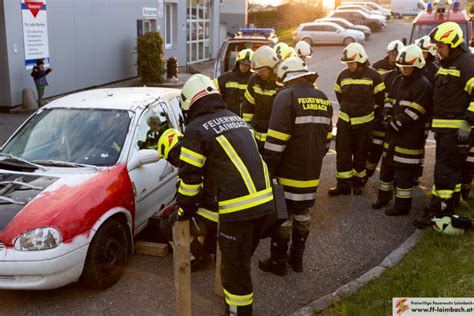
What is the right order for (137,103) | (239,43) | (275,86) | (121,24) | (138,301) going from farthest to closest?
(121,24) → (239,43) → (275,86) → (137,103) → (138,301)

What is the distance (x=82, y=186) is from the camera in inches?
173

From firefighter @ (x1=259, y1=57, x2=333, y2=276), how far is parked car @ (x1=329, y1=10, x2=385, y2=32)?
3843 cm

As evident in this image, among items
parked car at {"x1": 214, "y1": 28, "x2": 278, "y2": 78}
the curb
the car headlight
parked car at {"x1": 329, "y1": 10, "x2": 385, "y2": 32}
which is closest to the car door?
the car headlight

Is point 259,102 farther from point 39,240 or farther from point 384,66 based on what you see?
point 39,240

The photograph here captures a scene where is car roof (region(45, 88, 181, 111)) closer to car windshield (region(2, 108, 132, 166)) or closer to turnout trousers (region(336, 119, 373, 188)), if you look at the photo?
car windshield (region(2, 108, 132, 166))

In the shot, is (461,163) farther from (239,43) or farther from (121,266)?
(239,43)

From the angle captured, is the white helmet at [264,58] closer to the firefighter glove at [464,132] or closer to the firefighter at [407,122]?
the firefighter at [407,122]

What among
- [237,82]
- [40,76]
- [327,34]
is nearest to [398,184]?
[237,82]

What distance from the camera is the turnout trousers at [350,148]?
6.94m

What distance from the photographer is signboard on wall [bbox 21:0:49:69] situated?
522 inches

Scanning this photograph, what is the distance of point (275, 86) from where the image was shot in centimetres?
612

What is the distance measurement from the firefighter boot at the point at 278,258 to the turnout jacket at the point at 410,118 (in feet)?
7.29

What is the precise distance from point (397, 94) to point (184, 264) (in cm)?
399

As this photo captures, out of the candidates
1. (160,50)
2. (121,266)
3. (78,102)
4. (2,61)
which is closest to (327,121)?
(121,266)
